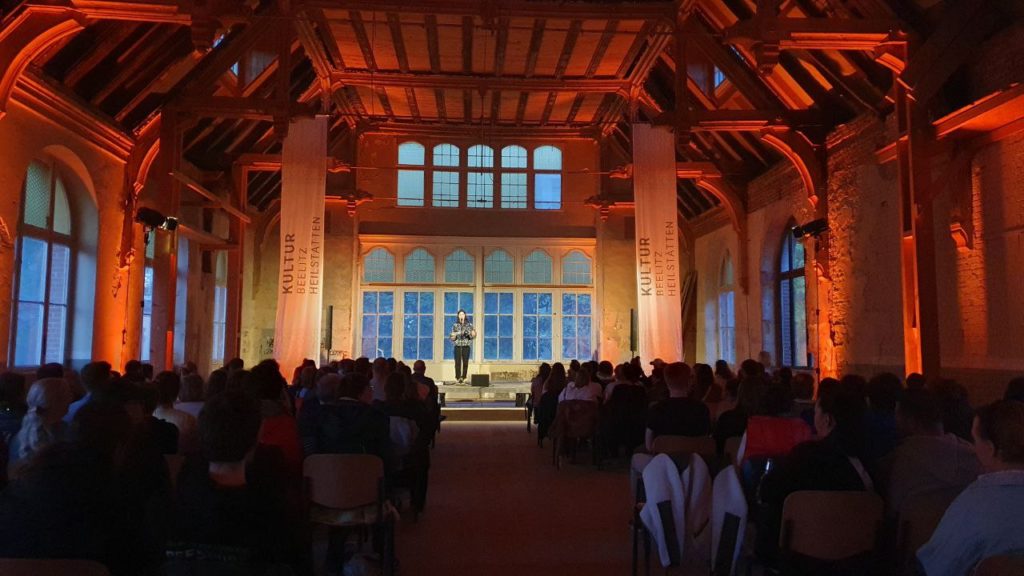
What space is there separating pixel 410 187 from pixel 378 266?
2.05m

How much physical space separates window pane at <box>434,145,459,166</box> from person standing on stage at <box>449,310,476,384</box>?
13.6 ft

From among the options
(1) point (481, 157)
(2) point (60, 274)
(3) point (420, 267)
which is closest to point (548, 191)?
Result: (1) point (481, 157)

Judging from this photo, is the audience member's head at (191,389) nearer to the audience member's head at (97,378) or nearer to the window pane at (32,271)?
the audience member's head at (97,378)

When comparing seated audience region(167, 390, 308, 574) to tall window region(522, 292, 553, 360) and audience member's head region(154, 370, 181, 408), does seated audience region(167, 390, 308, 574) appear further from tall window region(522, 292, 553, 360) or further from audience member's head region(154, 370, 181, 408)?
tall window region(522, 292, 553, 360)

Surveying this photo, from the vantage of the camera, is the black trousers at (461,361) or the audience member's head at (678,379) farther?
the black trousers at (461,361)

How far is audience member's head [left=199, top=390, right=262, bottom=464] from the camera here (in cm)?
229

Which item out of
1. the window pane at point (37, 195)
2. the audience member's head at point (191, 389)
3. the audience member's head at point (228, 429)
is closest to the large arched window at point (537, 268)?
the window pane at point (37, 195)

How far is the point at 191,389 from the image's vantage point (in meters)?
5.20

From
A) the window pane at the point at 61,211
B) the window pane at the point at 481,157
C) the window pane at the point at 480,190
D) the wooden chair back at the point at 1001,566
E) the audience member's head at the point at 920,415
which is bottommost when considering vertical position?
the wooden chair back at the point at 1001,566

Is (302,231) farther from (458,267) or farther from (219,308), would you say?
(458,267)

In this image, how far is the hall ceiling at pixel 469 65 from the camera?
9.71 m

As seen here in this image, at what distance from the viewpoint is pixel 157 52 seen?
11.0m

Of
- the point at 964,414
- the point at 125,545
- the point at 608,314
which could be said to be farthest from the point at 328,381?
the point at 608,314

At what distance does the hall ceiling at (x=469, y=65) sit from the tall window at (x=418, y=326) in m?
4.15
